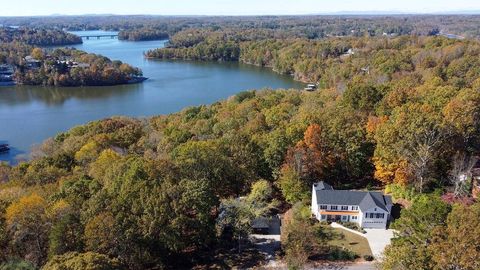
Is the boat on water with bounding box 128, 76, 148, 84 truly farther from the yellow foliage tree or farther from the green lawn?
the green lawn

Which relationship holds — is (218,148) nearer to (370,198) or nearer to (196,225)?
→ (196,225)

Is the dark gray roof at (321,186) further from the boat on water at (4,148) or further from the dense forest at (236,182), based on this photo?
the boat on water at (4,148)

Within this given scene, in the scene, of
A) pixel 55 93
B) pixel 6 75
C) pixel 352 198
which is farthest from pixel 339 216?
pixel 6 75

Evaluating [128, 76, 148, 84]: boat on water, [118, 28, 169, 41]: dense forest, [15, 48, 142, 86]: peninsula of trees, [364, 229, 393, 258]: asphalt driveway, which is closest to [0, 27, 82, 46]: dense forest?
[118, 28, 169, 41]: dense forest

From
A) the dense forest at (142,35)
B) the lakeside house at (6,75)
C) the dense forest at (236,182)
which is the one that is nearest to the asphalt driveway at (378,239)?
the dense forest at (236,182)

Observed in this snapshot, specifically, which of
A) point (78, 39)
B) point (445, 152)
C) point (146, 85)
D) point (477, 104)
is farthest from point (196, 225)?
point (78, 39)
